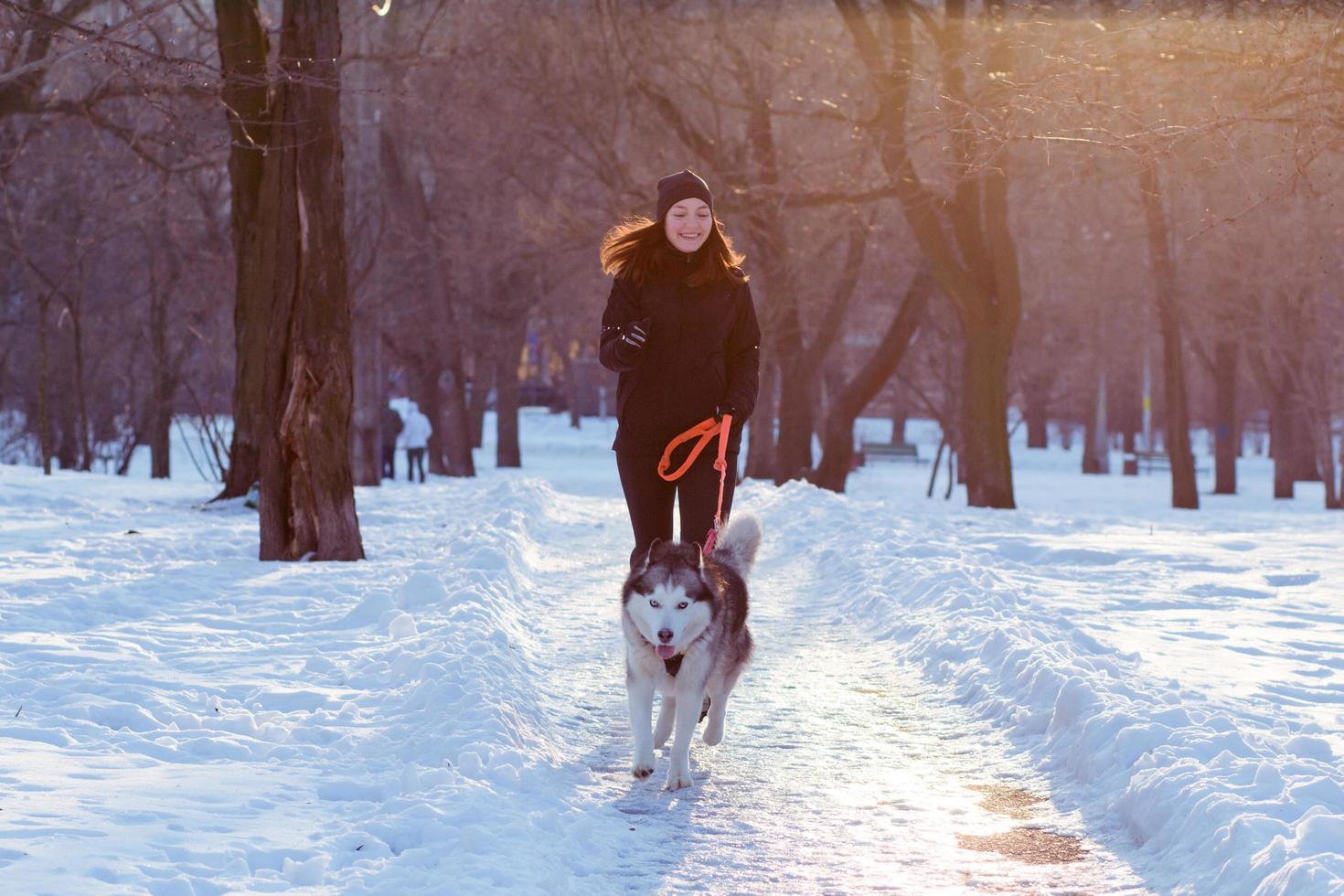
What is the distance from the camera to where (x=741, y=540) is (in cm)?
694

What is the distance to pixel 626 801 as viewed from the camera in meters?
5.80

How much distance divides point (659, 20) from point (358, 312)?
804 centimetres

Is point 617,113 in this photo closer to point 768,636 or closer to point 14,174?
point 14,174

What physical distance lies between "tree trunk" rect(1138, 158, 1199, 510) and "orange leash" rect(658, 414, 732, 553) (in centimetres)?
1997

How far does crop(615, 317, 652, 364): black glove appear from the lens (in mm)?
6566

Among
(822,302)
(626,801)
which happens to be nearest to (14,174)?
(822,302)

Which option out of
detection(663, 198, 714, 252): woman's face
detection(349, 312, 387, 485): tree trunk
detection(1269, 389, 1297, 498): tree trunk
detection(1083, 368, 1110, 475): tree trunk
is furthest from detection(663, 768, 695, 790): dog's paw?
detection(1083, 368, 1110, 475): tree trunk

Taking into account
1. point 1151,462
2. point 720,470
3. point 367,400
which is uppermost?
point 367,400

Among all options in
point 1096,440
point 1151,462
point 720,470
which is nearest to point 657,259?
point 720,470

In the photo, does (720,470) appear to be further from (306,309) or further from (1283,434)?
(1283,434)

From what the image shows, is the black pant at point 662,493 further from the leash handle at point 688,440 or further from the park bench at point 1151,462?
the park bench at point 1151,462

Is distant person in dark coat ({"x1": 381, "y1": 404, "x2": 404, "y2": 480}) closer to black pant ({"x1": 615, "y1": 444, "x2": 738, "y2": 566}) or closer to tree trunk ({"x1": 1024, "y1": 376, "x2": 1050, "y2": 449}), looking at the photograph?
tree trunk ({"x1": 1024, "y1": 376, "x2": 1050, "y2": 449})

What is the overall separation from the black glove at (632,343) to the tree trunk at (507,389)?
30.4 metres

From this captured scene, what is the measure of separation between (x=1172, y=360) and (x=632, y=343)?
23.2 m
